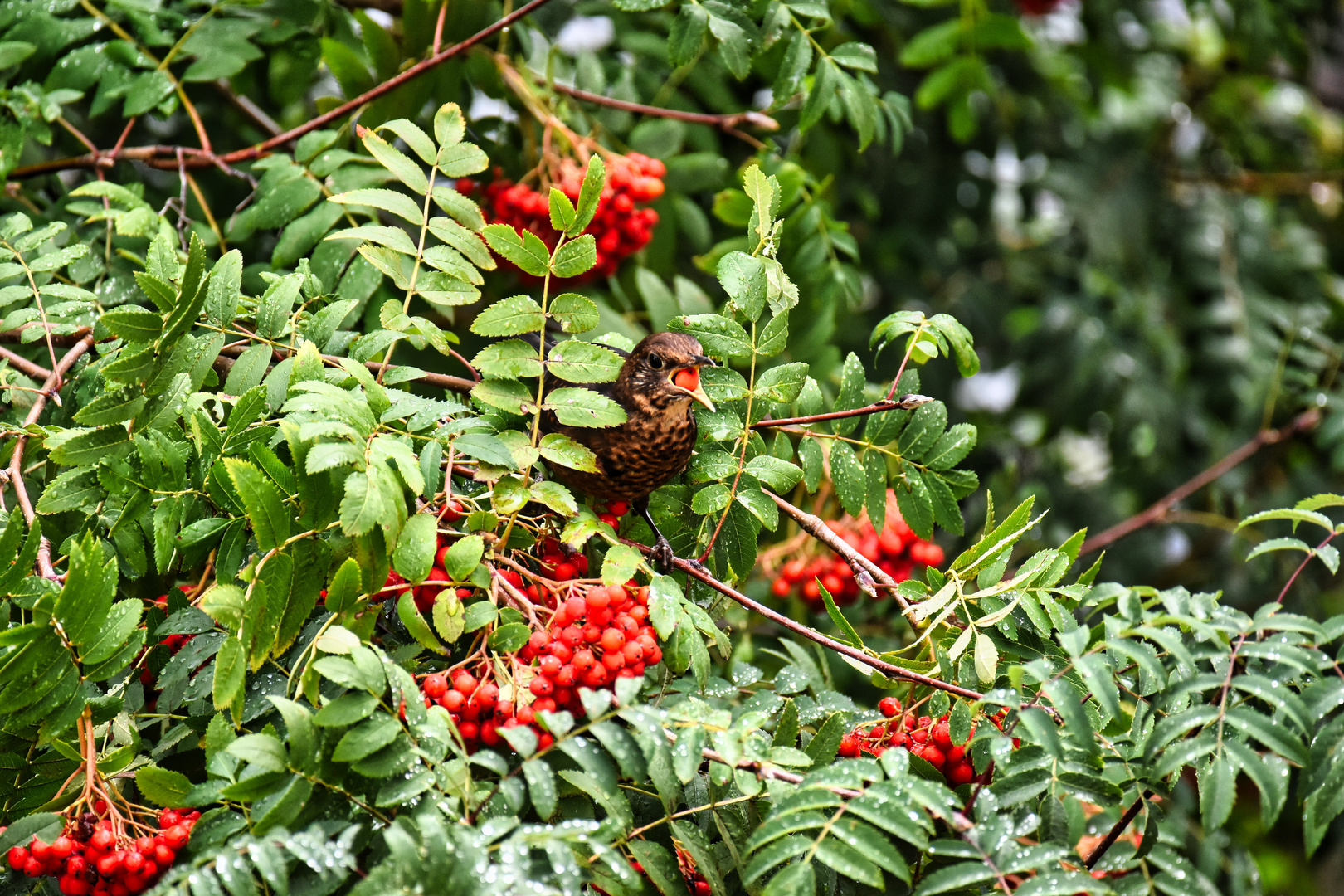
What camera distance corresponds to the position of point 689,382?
151cm

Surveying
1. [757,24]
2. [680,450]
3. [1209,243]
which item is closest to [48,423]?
[680,450]

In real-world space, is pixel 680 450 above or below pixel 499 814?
above

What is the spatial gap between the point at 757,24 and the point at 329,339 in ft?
3.45

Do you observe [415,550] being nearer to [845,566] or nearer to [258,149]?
[258,149]

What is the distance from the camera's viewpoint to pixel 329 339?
1440 mm

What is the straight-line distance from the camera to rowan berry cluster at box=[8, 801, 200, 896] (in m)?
1.14

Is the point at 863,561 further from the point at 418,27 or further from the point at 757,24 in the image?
the point at 418,27

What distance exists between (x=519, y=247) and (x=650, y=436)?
0.32 m

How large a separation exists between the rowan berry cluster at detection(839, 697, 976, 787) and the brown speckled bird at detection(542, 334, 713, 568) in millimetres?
364

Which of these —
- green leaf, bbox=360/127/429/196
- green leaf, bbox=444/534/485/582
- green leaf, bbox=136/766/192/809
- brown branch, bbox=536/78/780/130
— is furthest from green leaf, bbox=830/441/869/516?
green leaf, bbox=136/766/192/809

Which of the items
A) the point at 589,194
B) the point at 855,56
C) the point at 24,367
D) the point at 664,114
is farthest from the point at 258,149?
the point at 855,56

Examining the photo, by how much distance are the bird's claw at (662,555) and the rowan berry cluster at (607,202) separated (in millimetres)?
751

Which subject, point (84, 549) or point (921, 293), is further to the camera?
point (921, 293)

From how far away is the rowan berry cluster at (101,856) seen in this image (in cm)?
114
